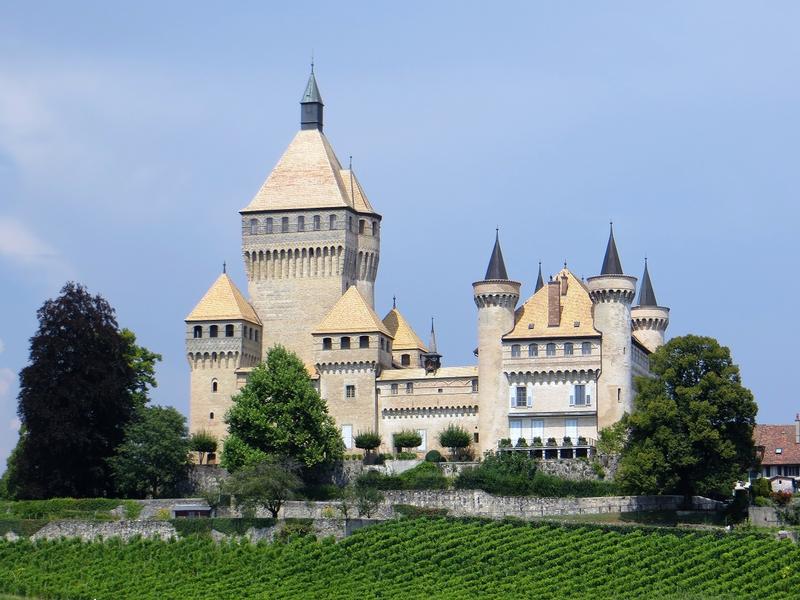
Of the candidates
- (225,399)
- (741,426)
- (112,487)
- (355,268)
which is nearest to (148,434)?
(112,487)

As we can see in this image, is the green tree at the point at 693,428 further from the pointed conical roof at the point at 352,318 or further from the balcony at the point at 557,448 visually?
the pointed conical roof at the point at 352,318

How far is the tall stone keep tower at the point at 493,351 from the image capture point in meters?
92.4

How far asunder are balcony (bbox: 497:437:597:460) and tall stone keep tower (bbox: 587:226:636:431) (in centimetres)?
110

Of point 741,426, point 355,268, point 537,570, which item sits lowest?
point 537,570

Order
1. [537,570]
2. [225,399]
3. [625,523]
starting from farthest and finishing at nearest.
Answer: [225,399], [625,523], [537,570]

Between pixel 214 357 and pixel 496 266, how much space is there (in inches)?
606

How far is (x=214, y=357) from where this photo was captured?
323ft

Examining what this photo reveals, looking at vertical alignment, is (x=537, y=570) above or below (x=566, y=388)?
below

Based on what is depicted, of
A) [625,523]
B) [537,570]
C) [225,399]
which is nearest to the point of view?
[537,570]

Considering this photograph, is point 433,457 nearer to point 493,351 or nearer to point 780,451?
point 493,351

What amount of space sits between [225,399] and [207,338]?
3.25m

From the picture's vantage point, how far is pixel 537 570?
7162 cm

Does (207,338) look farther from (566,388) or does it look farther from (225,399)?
(566,388)

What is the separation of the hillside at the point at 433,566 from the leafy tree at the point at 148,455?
8.85 m
